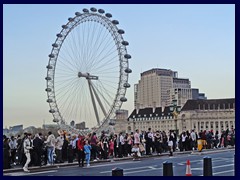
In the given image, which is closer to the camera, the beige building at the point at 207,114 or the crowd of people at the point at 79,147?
the crowd of people at the point at 79,147

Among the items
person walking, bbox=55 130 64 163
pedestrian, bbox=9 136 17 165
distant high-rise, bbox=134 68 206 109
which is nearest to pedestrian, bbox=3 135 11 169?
pedestrian, bbox=9 136 17 165

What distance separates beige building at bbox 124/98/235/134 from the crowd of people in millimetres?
97746

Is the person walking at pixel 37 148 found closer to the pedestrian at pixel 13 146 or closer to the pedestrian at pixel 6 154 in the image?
the pedestrian at pixel 6 154

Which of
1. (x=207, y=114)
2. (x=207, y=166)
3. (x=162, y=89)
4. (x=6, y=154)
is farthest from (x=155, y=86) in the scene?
(x=207, y=166)

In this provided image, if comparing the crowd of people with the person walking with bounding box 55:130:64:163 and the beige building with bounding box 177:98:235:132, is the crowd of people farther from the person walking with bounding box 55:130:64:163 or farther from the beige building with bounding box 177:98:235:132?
the beige building with bounding box 177:98:235:132

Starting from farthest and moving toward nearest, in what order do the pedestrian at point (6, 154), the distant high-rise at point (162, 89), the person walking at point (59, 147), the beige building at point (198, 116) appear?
1. the beige building at point (198, 116)
2. the distant high-rise at point (162, 89)
3. the person walking at point (59, 147)
4. the pedestrian at point (6, 154)

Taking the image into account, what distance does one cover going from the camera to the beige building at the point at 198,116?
129m

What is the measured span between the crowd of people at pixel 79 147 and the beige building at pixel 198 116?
97746mm

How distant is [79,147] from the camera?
19.8m

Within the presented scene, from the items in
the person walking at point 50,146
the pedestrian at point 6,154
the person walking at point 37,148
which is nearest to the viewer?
the pedestrian at point 6,154

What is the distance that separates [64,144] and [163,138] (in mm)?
7614

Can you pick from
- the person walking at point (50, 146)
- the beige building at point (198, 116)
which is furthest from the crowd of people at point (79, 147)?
the beige building at point (198, 116)

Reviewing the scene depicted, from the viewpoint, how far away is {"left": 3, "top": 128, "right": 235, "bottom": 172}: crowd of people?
18719 millimetres
